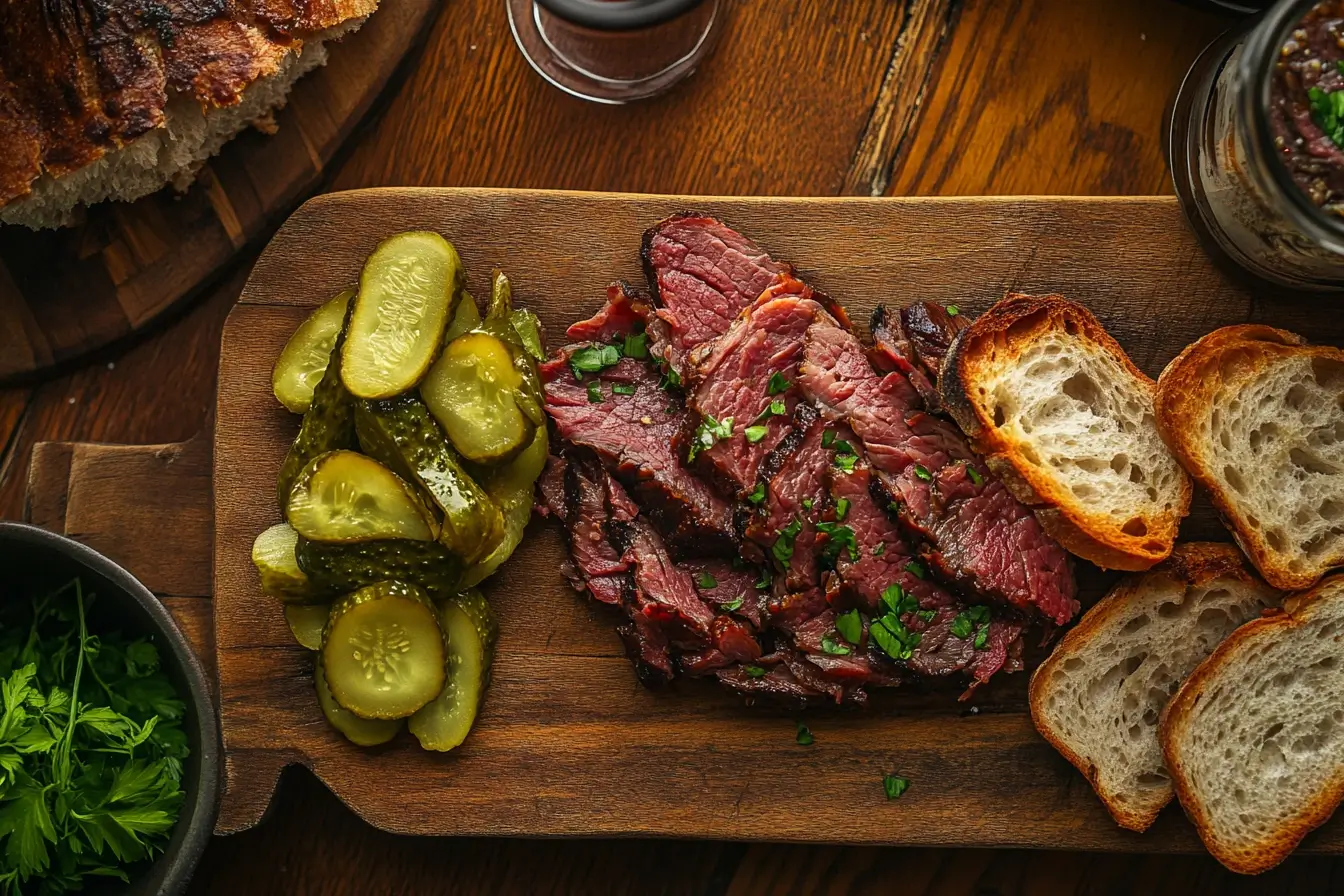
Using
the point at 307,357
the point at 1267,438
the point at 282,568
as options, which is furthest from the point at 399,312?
the point at 1267,438

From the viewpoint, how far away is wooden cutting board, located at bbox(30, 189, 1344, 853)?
3.10m

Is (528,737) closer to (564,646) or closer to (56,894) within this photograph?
(564,646)

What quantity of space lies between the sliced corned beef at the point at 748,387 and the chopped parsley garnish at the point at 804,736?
69cm

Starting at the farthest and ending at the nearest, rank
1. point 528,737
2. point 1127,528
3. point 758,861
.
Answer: point 758,861 → point 528,737 → point 1127,528

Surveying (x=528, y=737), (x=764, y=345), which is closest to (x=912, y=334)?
(x=764, y=345)

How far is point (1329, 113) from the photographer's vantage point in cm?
276

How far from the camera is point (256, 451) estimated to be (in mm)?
3248

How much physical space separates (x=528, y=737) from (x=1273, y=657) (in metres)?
2.07

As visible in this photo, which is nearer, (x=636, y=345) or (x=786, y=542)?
(x=786, y=542)

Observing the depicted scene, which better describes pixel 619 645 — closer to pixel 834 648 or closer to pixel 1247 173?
pixel 834 648

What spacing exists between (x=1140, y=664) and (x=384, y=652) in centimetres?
208

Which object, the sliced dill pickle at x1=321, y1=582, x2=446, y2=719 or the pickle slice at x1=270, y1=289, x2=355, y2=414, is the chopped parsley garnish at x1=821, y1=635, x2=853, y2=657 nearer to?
the sliced dill pickle at x1=321, y1=582, x2=446, y2=719

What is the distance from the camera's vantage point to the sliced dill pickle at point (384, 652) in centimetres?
288

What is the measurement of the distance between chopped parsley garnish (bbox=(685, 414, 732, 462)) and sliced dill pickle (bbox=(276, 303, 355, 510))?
939mm
